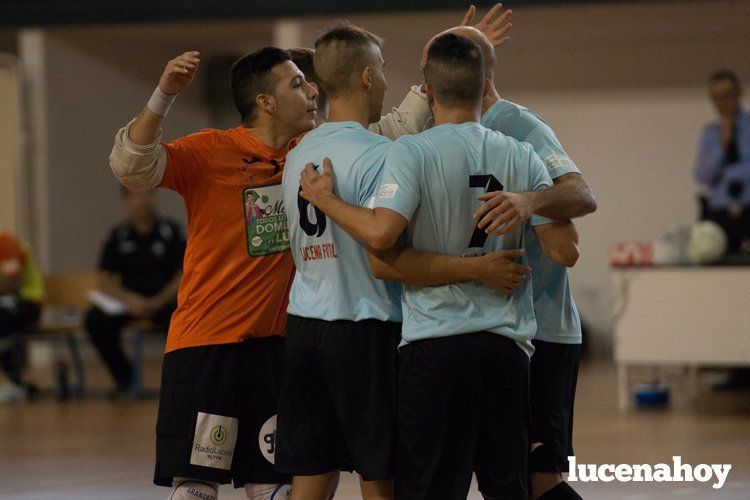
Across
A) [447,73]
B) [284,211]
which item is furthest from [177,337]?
[447,73]

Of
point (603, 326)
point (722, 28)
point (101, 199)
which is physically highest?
point (722, 28)

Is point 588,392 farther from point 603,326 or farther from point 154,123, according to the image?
point 154,123

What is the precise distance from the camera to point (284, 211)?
347cm

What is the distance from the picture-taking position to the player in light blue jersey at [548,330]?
10.7ft

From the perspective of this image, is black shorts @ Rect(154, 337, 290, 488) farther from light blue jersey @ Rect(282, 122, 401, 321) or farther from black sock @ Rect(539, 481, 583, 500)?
black sock @ Rect(539, 481, 583, 500)

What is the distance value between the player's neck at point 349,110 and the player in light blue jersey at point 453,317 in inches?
10.4

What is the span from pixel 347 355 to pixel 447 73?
2.57 ft

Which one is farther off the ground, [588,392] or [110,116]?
[110,116]

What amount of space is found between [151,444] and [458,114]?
4.02 metres

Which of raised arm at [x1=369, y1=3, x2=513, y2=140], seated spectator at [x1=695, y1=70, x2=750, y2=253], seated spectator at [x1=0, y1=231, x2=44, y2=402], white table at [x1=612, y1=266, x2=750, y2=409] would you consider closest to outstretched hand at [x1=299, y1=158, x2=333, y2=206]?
raised arm at [x1=369, y1=3, x2=513, y2=140]

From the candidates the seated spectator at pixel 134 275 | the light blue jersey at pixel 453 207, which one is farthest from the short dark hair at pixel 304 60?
the seated spectator at pixel 134 275

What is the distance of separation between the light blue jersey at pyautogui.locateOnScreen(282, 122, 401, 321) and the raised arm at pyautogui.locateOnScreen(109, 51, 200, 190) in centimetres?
41

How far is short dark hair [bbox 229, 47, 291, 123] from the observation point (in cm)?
351
